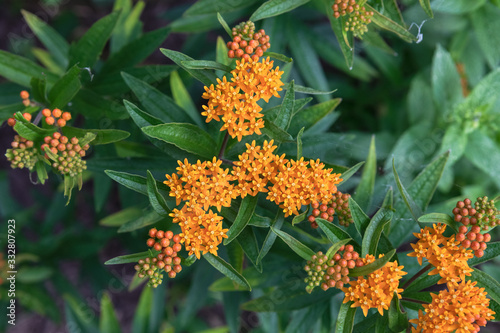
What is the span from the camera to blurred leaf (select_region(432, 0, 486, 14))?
3.04m

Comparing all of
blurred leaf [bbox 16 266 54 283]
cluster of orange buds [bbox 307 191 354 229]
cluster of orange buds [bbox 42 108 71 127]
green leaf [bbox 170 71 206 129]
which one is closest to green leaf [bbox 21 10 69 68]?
green leaf [bbox 170 71 206 129]

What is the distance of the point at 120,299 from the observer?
4.93 metres

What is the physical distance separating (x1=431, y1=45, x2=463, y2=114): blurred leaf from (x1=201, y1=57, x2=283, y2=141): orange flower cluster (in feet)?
6.45

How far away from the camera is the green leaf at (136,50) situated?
9.20ft

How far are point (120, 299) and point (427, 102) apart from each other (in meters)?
4.00

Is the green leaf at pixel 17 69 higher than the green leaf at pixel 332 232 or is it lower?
higher

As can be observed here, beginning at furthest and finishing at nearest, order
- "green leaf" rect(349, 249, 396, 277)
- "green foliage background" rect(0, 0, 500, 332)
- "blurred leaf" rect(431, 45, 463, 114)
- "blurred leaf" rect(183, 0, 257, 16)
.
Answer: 1. "blurred leaf" rect(431, 45, 463, 114)
2. "blurred leaf" rect(183, 0, 257, 16)
3. "green foliage background" rect(0, 0, 500, 332)
4. "green leaf" rect(349, 249, 396, 277)

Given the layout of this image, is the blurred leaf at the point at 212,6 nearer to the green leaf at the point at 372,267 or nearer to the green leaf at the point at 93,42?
the green leaf at the point at 93,42

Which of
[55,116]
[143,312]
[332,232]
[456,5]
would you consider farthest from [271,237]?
[456,5]

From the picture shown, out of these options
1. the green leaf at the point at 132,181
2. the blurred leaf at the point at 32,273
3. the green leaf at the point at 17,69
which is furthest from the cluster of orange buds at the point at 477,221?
the blurred leaf at the point at 32,273

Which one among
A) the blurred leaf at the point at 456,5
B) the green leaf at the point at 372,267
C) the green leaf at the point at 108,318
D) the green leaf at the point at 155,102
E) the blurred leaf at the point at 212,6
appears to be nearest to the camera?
the green leaf at the point at 372,267

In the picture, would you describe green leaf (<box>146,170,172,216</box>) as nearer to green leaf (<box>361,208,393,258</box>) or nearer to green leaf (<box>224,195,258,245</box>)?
green leaf (<box>224,195,258,245</box>)

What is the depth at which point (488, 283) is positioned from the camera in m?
1.97

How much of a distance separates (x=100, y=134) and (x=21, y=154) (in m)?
0.39
